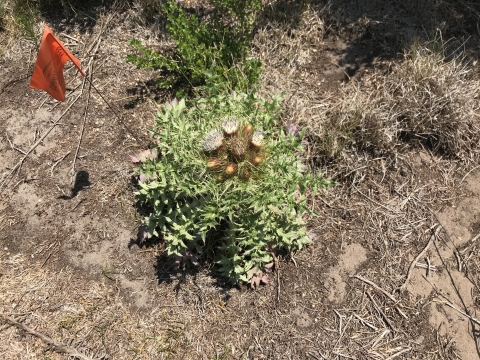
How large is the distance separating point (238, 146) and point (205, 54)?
47.7 inches

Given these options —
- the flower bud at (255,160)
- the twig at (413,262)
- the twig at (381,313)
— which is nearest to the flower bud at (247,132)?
the flower bud at (255,160)

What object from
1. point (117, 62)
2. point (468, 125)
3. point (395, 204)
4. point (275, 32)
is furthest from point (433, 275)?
point (117, 62)

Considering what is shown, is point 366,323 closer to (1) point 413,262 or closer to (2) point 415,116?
(1) point 413,262

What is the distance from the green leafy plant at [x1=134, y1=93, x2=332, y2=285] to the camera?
217 centimetres

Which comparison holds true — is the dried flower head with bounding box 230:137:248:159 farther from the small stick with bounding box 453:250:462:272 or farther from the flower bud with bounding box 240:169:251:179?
the small stick with bounding box 453:250:462:272

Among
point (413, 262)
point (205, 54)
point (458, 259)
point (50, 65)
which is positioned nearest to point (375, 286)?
point (413, 262)

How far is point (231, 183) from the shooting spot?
2162 millimetres

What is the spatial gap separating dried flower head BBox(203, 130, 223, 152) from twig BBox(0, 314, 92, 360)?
150 cm

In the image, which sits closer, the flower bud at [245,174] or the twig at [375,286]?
the flower bud at [245,174]

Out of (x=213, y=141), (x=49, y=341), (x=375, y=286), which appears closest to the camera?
(x=213, y=141)

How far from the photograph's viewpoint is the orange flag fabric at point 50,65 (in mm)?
2123

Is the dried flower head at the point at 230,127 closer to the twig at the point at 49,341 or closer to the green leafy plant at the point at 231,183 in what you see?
the green leafy plant at the point at 231,183

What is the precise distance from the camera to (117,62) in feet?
11.2

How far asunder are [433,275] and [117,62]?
3.01 meters
